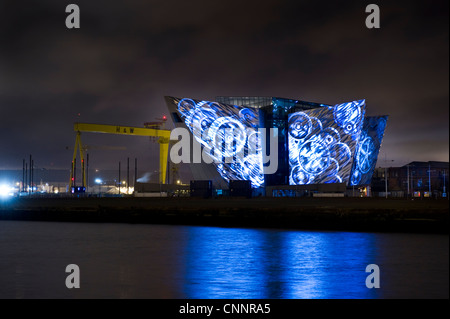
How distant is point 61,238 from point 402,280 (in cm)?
1536

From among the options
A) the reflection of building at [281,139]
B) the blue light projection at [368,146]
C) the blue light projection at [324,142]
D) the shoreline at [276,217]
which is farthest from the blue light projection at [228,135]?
the shoreline at [276,217]

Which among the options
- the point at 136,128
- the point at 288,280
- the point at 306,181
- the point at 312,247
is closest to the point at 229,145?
the point at 306,181

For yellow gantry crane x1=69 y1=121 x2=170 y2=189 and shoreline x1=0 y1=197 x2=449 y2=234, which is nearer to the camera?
shoreline x1=0 y1=197 x2=449 y2=234

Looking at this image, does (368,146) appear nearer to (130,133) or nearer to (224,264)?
(130,133)

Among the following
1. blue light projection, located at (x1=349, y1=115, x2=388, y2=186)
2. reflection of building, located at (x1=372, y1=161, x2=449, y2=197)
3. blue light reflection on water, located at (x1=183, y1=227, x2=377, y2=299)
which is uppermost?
blue light projection, located at (x1=349, y1=115, x2=388, y2=186)

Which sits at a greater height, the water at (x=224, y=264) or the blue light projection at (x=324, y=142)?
the blue light projection at (x=324, y=142)

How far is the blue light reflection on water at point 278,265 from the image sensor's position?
10.5 m

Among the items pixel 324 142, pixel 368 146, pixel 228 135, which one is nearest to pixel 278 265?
pixel 228 135

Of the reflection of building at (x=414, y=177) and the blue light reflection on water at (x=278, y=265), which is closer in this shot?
the blue light reflection on water at (x=278, y=265)

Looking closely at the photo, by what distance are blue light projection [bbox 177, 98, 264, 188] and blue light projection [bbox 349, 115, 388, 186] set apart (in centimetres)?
1547

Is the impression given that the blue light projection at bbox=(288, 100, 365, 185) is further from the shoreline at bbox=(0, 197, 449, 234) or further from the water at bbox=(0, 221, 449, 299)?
the water at bbox=(0, 221, 449, 299)

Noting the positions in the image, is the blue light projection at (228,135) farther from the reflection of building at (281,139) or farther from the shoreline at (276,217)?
the shoreline at (276,217)

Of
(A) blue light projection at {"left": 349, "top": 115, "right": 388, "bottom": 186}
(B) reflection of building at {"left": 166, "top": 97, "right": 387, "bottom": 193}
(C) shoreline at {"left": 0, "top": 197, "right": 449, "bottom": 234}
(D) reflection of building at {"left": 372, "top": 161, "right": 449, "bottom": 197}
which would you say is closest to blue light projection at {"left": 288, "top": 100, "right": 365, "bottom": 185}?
(B) reflection of building at {"left": 166, "top": 97, "right": 387, "bottom": 193}

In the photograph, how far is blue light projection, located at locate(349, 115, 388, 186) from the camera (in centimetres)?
7712
